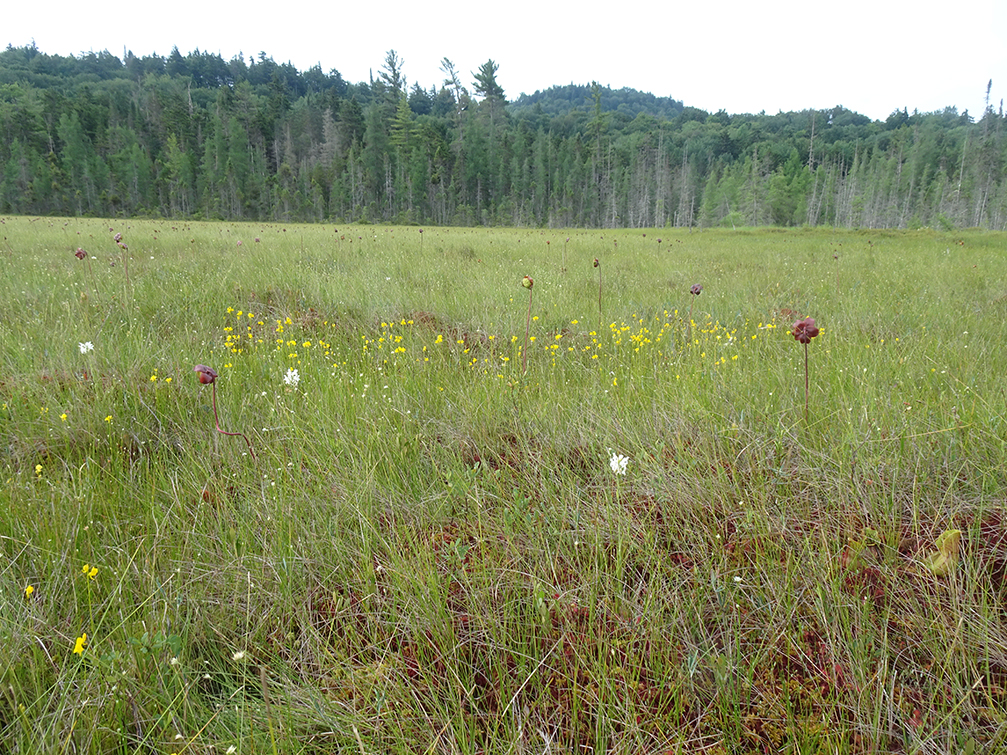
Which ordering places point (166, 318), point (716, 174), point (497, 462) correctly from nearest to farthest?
point (497, 462), point (166, 318), point (716, 174)

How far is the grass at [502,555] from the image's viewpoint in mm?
1102

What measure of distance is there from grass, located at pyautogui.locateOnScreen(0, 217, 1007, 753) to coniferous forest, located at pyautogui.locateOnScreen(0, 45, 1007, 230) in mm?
56316

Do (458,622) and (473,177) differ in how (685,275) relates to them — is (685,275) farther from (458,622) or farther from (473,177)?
(473,177)

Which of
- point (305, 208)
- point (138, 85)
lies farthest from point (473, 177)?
point (138, 85)

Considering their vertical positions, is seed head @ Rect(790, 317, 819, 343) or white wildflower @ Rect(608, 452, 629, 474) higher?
seed head @ Rect(790, 317, 819, 343)

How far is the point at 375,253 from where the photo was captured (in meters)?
8.88

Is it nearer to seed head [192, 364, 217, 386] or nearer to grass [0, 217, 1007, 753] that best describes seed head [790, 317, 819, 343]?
grass [0, 217, 1007, 753]

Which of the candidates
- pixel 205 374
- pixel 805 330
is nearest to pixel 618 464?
pixel 805 330

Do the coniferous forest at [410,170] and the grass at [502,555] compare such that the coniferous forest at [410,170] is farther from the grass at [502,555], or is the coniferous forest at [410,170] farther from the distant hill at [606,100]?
the distant hill at [606,100]

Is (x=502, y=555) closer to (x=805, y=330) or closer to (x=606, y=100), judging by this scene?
(x=805, y=330)

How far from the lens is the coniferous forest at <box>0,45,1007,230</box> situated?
52.2m

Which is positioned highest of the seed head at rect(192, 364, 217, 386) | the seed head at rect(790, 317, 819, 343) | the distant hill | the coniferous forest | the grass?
the distant hill

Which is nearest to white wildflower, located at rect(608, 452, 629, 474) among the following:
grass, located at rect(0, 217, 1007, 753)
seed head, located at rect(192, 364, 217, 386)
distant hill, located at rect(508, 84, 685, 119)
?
grass, located at rect(0, 217, 1007, 753)

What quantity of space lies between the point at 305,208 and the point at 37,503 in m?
59.8
